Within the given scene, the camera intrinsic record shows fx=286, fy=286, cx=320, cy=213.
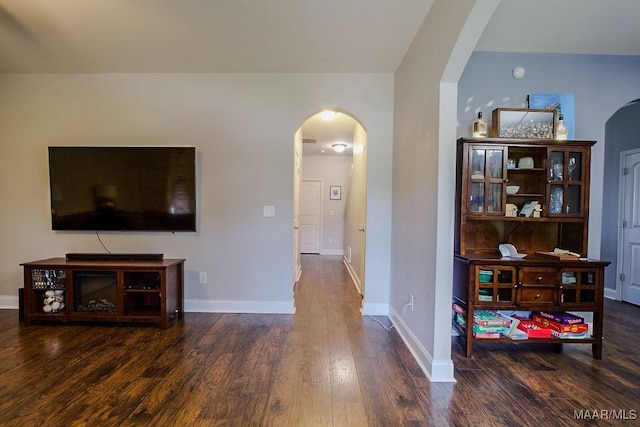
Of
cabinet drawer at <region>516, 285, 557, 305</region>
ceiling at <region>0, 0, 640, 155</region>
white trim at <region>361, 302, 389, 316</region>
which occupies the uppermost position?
ceiling at <region>0, 0, 640, 155</region>

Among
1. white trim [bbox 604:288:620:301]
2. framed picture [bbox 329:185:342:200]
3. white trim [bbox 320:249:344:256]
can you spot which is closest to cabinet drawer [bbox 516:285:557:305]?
white trim [bbox 604:288:620:301]

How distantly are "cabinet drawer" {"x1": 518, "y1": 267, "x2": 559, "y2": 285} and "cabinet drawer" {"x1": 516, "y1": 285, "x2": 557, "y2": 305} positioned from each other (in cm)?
5

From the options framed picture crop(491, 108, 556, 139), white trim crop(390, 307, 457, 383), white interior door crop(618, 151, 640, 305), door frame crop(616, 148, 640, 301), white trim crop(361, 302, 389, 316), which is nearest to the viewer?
white trim crop(390, 307, 457, 383)

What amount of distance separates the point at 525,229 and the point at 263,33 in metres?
2.82

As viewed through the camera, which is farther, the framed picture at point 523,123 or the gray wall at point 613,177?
the gray wall at point 613,177

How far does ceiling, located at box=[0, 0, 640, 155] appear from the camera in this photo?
6.81ft

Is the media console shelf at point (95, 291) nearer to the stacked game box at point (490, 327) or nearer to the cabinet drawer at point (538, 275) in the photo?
the stacked game box at point (490, 327)

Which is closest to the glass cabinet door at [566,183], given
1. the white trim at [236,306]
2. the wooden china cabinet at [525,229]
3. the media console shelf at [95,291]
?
the wooden china cabinet at [525,229]

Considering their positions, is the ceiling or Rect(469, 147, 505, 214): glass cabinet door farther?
Rect(469, 147, 505, 214): glass cabinet door

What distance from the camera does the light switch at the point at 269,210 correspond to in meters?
3.11

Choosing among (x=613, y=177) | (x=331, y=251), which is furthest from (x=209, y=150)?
(x=613, y=177)

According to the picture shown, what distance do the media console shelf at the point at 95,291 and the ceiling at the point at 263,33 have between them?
2.01 metres

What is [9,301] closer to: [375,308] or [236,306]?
[236,306]

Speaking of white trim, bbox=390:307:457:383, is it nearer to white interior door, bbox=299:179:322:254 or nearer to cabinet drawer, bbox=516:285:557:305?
cabinet drawer, bbox=516:285:557:305
